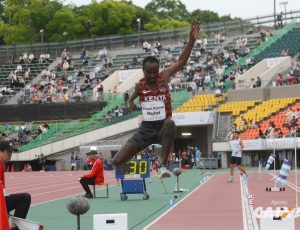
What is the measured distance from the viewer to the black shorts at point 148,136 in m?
9.93

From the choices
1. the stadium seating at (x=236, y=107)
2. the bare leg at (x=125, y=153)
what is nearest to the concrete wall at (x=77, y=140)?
the stadium seating at (x=236, y=107)

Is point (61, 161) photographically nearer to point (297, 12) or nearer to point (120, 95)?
point (120, 95)

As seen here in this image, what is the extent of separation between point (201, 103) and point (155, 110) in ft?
135

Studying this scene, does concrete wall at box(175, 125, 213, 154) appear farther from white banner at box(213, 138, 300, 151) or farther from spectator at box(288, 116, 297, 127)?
spectator at box(288, 116, 297, 127)

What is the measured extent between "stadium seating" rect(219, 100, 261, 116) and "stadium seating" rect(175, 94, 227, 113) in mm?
715

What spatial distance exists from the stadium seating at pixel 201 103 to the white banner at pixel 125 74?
12063mm

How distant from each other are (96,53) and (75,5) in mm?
39153

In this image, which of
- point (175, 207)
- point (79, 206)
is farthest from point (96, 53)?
point (79, 206)

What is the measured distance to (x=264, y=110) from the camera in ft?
160

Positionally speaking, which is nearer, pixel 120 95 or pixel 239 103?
pixel 239 103

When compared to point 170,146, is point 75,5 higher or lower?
higher

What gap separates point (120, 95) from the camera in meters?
54.3

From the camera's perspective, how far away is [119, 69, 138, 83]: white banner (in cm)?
6318

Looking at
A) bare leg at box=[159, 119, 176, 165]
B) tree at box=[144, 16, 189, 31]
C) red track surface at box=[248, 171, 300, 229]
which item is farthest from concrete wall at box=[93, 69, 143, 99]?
bare leg at box=[159, 119, 176, 165]
